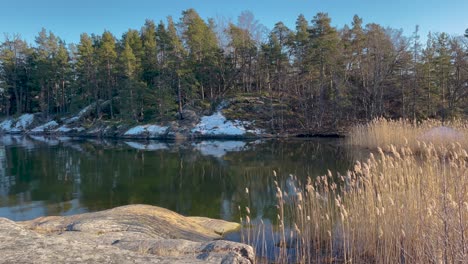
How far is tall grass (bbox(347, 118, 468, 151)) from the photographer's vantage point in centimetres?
1310

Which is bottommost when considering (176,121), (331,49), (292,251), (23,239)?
(292,251)

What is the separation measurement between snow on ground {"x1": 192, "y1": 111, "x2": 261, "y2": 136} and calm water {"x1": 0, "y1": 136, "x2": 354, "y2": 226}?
12.2 meters

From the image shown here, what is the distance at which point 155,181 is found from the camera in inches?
562

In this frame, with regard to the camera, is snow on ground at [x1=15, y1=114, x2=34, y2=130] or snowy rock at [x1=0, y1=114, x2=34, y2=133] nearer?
snowy rock at [x1=0, y1=114, x2=34, y2=133]

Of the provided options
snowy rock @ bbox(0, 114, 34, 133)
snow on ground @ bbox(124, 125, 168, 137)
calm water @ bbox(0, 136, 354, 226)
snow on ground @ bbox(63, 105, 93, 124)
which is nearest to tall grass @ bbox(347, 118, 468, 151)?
calm water @ bbox(0, 136, 354, 226)

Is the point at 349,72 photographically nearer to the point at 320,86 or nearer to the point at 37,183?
the point at 320,86

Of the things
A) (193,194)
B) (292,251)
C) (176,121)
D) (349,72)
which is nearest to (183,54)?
(176,121)

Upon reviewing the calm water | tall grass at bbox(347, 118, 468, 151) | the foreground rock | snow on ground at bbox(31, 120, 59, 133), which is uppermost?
snow on ground at bbox(31, 120, 59, 133)

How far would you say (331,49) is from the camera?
36312 millimetres

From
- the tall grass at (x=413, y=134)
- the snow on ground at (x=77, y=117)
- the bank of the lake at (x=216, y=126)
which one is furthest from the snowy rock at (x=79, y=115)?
the tall grass at (x=413, y=134)

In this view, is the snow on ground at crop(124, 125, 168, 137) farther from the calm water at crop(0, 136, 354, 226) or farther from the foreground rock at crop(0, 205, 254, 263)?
the foreground rock at crop(0, 205, 254, 263)

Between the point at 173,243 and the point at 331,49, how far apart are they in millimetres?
35350

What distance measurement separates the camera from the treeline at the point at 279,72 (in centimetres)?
3456

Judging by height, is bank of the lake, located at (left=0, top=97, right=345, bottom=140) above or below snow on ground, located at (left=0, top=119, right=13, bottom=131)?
below
